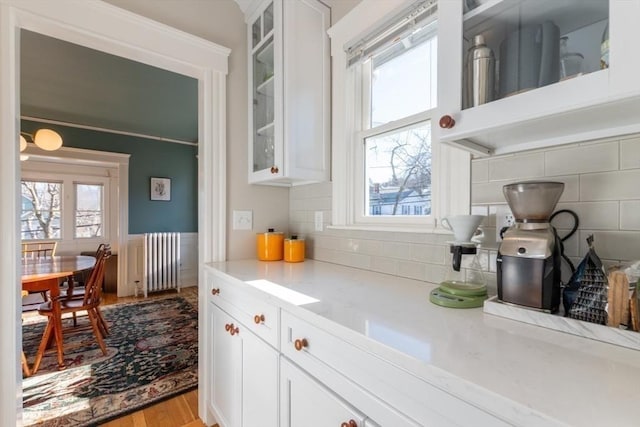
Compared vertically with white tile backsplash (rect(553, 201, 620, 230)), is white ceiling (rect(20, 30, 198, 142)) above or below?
above

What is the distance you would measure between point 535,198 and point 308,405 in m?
0.89

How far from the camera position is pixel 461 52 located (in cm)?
83

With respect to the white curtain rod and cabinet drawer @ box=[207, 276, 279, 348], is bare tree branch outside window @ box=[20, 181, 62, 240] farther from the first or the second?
cabinet drawer @ box=[207, 276, 279, 348]

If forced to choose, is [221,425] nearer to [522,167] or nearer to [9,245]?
[9,245]

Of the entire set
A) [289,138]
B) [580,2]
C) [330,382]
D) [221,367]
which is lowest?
[221,367]

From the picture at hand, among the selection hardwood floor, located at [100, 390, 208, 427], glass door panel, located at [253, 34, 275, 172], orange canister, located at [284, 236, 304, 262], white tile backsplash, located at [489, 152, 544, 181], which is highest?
glass door panel, located at [253, 34, 275, 172]

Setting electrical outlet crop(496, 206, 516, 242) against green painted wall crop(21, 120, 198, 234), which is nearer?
electrical outlet crop(496, 206, 516, 242)

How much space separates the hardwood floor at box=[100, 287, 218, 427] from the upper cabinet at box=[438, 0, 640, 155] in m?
2.08

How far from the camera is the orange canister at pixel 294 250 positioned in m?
1.74

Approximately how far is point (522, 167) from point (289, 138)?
1.09 m

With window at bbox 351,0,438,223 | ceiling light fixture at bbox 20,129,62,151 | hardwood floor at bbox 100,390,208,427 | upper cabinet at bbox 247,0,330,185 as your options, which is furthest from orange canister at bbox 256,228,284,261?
ceiling light fixture at bbox 20,129,62,151

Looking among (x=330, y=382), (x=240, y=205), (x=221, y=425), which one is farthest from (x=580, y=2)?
(x=221, y=425)

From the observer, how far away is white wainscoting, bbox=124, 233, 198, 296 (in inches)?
174

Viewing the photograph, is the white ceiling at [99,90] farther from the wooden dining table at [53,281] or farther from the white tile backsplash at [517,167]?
the white tile backsplash at [517,167]
